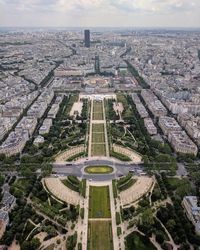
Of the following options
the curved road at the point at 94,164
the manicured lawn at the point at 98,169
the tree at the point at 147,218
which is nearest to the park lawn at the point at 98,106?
the curved road at the point at 94,164

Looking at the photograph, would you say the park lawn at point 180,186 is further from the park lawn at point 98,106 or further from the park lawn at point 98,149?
the park lawn at point 98,106

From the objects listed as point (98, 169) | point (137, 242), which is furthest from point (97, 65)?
point (137, 242)

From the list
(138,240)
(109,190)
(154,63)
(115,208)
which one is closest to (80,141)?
(109,190)

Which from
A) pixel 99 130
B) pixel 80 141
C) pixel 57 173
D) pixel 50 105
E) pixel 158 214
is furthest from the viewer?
pixel 50 105

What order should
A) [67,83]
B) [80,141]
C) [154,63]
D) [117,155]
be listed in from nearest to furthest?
[117,155]
[80,141]
[67,83]
[154,63]

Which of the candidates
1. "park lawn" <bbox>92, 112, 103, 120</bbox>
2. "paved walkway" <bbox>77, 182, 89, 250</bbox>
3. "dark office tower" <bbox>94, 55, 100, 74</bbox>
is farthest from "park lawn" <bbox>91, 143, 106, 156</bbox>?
"dark office tower" <bbox>94, 55, 100, 74</bbox>

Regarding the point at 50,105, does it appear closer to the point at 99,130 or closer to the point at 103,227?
the point at 99,130
